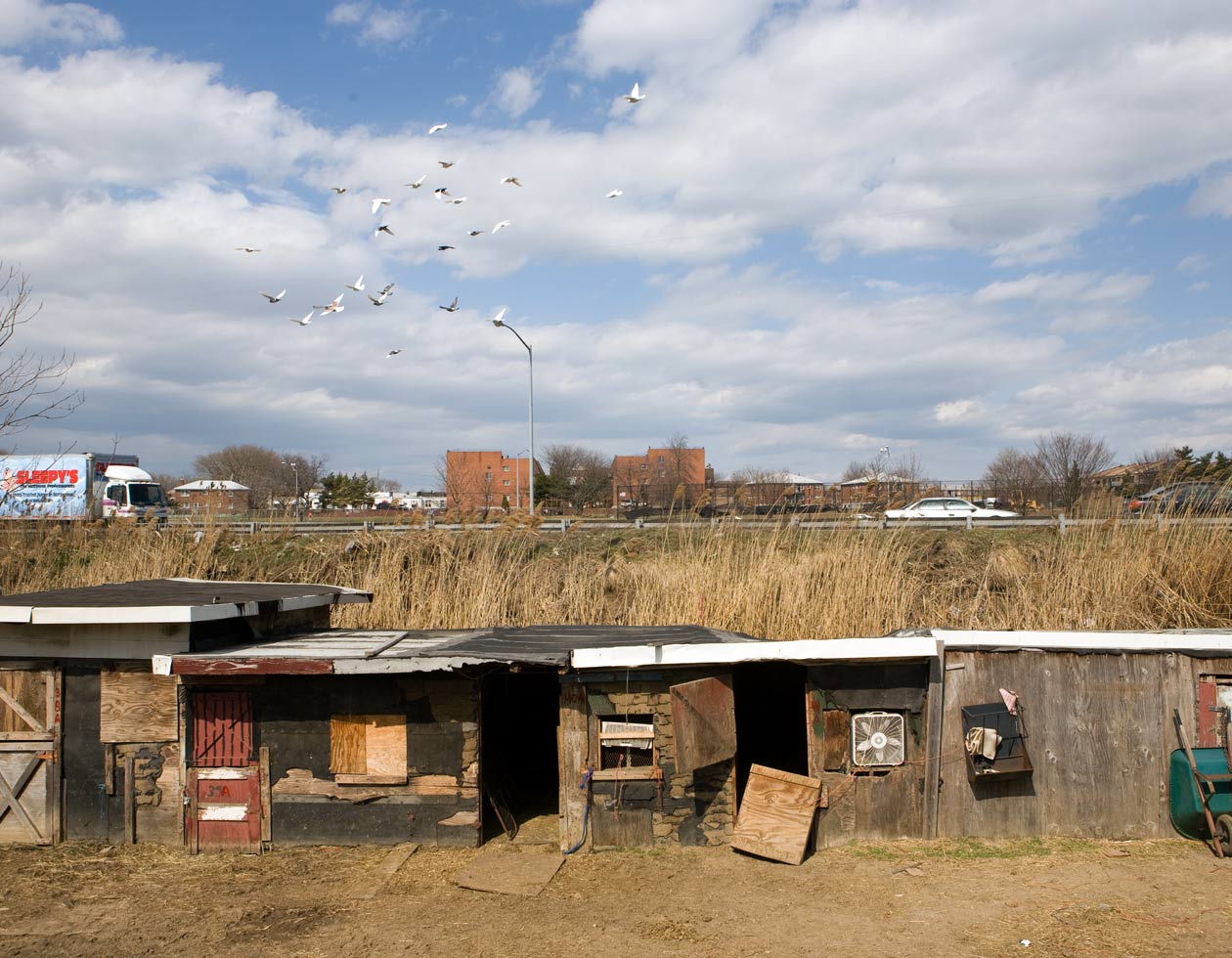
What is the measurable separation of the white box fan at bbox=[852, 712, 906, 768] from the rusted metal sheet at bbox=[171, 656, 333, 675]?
512 cm

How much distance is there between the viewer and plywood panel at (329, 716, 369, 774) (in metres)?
9.20

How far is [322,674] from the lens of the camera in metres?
9.00

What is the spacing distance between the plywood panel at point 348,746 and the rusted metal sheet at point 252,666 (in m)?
0.72

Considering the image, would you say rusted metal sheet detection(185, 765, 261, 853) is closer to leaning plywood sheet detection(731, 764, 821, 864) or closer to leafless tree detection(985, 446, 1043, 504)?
leaning plywood sheet detection(731, 764, 821, 864)

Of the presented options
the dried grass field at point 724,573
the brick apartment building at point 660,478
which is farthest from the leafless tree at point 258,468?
the dried grass field at point 724,573

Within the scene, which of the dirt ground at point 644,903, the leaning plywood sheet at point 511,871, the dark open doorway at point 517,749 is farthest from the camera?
the dark open doorway at point 517,749

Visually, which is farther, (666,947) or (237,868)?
(237,868)

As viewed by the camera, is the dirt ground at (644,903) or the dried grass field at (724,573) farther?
the dried grass field at (724,573)

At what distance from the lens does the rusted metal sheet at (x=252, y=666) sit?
8812 mm

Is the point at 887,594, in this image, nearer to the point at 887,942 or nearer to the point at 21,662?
the point at 887,942

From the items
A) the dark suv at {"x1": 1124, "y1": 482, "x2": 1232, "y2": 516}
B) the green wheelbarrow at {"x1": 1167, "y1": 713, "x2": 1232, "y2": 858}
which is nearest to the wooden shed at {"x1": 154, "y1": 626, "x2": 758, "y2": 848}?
the green wheelbarrow at {"x1": 1167, "y1": 713, "x2": 1232, "y2": 858}

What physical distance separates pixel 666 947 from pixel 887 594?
7.12m

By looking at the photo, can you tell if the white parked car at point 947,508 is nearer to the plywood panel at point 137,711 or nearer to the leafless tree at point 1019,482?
the leafless tree at point 1019,482

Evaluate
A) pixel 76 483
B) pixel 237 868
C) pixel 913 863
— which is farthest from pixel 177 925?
pixel 76 483
